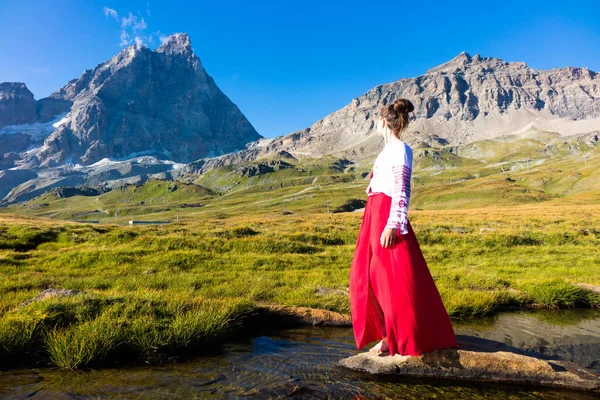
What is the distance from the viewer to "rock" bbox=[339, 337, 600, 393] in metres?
6.09

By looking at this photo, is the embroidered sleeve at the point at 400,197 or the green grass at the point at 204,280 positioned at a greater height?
the embroidered sleeve at the point at 400,197

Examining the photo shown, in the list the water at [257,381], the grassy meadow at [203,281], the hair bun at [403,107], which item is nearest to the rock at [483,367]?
the water at [257,381]

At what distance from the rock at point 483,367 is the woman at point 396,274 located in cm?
22

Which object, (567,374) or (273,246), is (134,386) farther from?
(273,246)

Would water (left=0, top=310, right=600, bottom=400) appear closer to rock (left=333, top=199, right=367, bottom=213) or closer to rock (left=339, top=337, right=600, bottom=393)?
rock (left=339, top=337, right=600, bottom=393)

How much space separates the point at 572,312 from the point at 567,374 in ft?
21.9

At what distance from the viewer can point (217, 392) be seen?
554 cm

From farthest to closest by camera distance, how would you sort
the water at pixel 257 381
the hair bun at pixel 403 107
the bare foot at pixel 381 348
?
1. the bare foot at pixel 381 348
2. the hair bun at pixel 403 107
3. the water at pixel 257 381

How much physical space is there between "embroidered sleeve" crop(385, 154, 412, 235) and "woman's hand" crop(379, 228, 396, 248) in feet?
0.24

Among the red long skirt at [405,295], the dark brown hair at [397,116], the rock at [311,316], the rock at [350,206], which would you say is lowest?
the rock at [350,206]

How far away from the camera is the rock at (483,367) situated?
609 centimetres

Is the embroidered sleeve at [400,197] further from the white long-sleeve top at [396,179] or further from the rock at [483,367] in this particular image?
the rock at [483,367]

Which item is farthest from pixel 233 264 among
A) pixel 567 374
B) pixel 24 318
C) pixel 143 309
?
pixel 567 374

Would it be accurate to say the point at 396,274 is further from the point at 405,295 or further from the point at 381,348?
the point at 381,348
